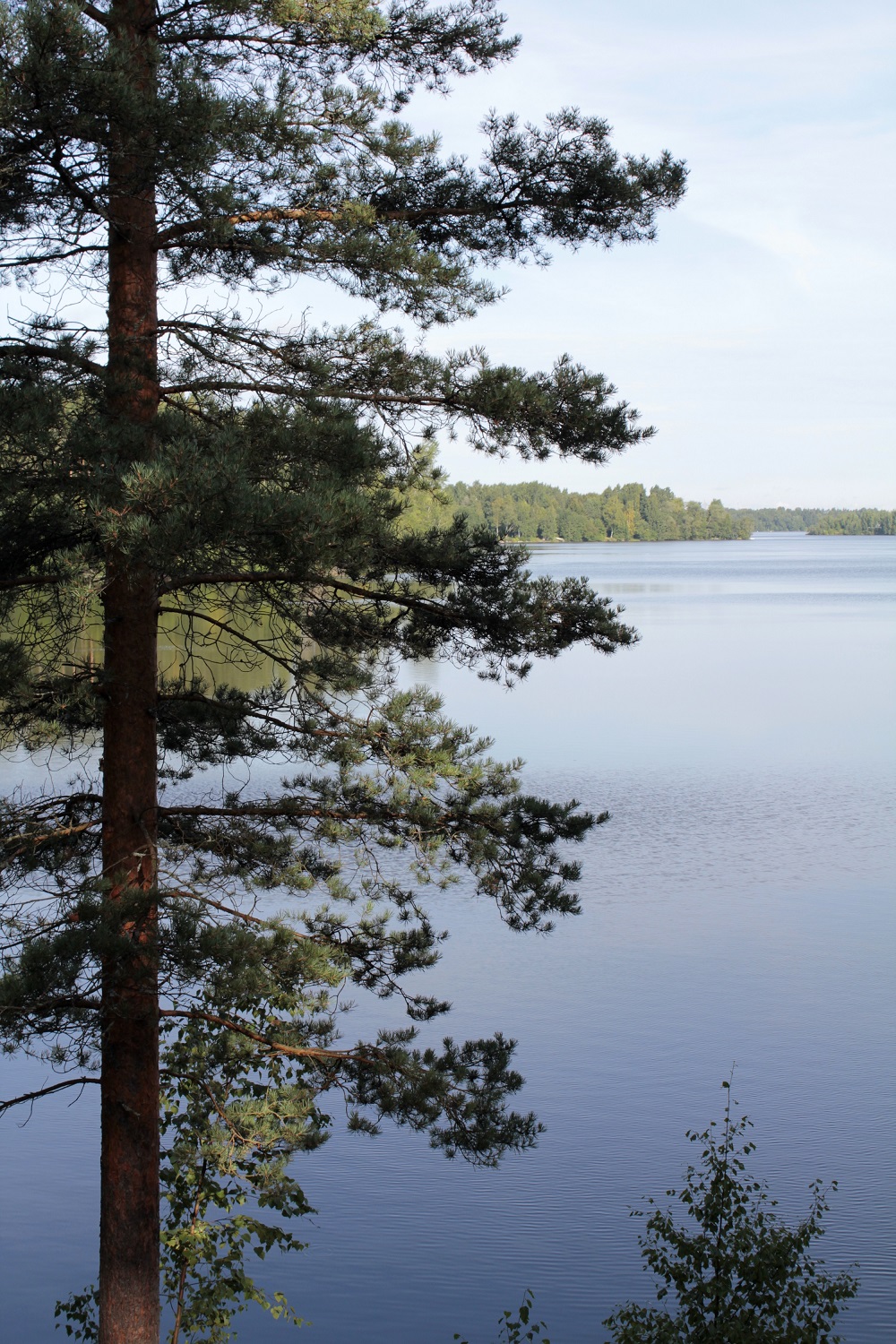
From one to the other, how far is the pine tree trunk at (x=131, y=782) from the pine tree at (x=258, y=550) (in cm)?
1

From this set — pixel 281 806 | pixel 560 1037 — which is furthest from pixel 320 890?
pixel 281 806

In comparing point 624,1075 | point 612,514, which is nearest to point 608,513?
point 612,514

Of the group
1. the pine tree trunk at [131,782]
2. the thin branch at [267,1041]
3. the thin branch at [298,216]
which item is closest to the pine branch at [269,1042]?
the thin branch at [267,1041]

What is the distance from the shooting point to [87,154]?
4.43 meters

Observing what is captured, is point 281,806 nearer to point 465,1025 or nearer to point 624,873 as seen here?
point 465,1025

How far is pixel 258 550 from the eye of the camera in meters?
4.21

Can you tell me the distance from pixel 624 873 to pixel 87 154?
1024cm

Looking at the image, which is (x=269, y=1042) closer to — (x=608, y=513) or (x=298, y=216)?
(x=298, y=216)

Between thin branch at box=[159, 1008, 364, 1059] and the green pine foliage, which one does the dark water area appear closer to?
thin branch at box=[159, 1008, 364, 1059]

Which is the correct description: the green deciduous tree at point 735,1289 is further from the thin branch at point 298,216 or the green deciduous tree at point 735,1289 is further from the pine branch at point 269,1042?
the thin branch at point 298,216

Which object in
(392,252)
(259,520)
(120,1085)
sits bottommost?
(120,1085)

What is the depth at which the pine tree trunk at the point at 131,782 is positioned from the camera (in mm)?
4312

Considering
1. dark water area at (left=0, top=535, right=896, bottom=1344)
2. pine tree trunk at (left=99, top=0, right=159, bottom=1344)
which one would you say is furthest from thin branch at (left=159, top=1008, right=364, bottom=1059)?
dark water area at (left=0, top=535, right=896, bottom=1344)

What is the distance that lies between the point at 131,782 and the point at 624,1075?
17.7 ft
